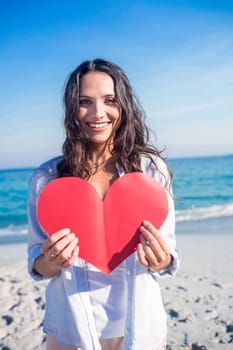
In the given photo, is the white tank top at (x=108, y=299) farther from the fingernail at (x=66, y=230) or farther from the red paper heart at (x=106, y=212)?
the fingernail at (x=66, y=230)

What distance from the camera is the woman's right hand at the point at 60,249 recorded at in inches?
57.1

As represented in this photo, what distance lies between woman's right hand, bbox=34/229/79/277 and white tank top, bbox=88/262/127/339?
0.81ft

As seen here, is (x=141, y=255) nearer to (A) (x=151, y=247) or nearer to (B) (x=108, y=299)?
(A) (x=151, y=247)

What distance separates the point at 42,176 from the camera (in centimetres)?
177

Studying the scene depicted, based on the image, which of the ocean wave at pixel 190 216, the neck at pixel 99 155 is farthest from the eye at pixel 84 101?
the ocean wave at pixel 190 216

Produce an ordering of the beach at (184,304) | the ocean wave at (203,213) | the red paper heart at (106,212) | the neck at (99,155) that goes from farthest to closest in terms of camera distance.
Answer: the ocean wave at (203,213) → the beach at (184,304) → the neck at (99,155) → the red paper heart at (106,212)

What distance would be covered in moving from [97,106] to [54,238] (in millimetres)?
650

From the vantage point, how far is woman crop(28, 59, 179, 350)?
1649 millimetres

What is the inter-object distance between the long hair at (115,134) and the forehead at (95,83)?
0.06 feet

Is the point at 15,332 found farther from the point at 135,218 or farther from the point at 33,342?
the point at 135,218

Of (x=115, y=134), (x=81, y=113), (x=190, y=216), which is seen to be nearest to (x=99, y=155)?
(x=115, y=134)

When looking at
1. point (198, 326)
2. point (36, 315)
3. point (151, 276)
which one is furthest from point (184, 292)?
point (151, 276)

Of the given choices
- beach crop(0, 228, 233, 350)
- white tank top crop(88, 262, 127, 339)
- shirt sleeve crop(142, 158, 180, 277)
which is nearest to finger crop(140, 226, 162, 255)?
shirt sleeve crop(142, 158, 180, 277)

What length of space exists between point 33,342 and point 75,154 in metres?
2.58
